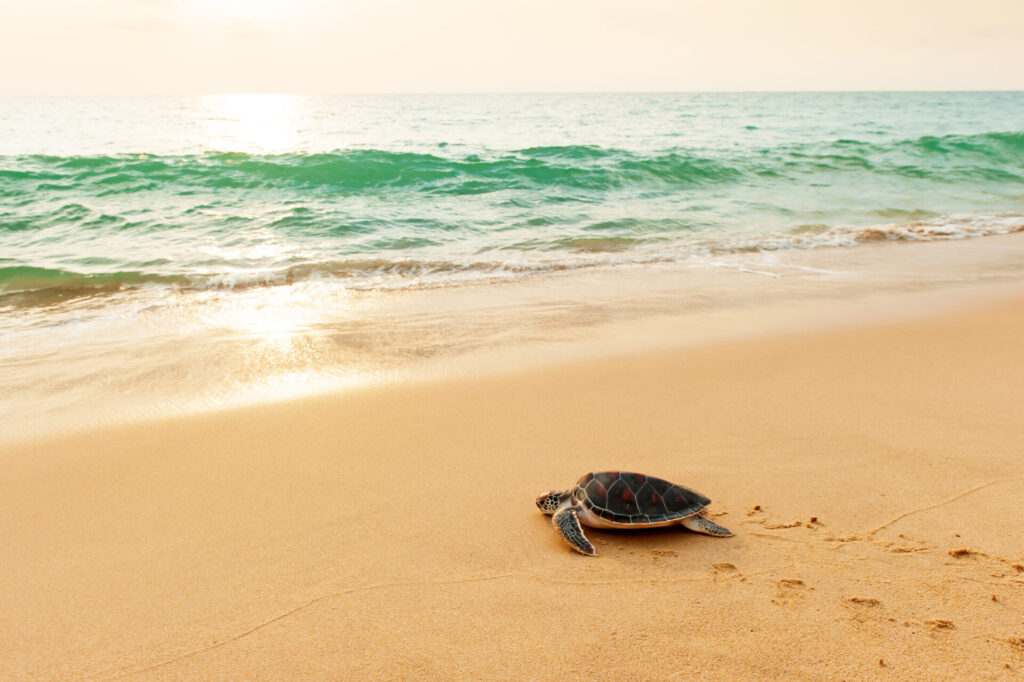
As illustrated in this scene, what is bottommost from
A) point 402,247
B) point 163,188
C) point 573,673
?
point 573,673

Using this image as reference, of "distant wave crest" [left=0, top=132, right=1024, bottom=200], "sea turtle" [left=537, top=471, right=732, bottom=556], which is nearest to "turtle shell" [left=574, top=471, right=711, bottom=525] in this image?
"sea turtle" [left=537, top=471, right=732, bottom=556]

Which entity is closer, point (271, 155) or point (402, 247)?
point (402, 247)

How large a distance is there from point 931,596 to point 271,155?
19766mm

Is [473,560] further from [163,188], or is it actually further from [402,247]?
[163,188]

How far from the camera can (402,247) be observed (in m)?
10.2

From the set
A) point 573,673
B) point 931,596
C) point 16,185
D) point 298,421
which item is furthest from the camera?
point 16,185

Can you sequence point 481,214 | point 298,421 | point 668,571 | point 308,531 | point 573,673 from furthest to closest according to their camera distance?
1. point 481,214
2. point 298,421
3. point 308,531
4. point 668,571
5. point 573,673

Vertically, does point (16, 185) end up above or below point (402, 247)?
above

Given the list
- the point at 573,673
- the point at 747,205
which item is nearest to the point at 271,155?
the point at 747,205

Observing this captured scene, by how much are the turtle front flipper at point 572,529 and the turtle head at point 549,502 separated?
52mm

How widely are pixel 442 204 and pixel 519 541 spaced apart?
11795mm

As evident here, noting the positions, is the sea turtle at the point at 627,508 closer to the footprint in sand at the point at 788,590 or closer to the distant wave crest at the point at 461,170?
the footprint in sand at the point at 788,590

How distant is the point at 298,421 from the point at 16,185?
1522cm

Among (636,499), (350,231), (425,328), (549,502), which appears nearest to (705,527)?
(636,499)
